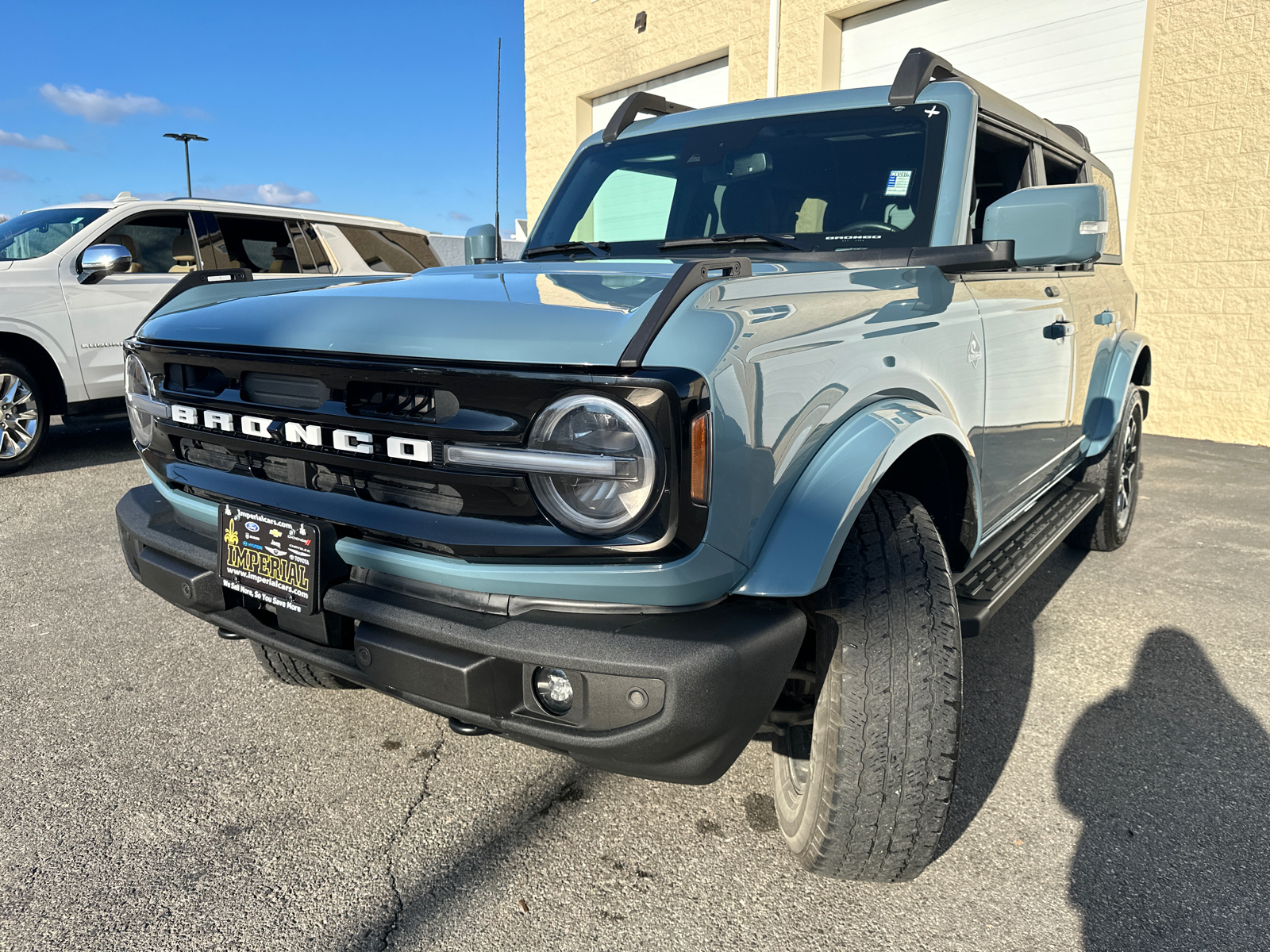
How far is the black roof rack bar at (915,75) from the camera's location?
2596mm

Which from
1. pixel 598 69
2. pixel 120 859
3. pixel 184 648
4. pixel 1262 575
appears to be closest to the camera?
pixel 120 859

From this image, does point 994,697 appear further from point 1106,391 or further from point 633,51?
point 633,51

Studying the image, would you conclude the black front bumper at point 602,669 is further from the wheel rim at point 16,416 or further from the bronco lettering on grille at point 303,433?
the wheel rim at point 16,416

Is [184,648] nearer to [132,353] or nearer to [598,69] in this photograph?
[132,353]

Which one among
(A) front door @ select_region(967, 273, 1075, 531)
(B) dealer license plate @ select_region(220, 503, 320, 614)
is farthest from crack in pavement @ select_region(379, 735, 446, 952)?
(A) front door @ select_region(967, 273, 1075, 531)

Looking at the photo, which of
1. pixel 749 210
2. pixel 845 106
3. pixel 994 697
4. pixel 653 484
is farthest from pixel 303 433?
pixel 994 697

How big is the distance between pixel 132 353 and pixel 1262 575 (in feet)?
15.1

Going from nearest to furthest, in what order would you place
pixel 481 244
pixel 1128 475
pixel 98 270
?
pixel 481 244
pixel 1128 475
pixel 98 270

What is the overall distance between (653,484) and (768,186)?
63.3 inches

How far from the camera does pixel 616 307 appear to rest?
1579mm

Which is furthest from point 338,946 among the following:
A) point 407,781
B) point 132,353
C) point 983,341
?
point 983,341

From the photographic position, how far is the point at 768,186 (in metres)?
2.72

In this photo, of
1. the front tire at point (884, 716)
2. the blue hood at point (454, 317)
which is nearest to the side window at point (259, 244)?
the blue hood at point (454, 317)

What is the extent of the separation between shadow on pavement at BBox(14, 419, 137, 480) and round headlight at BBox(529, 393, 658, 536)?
5.80 meters
